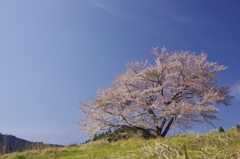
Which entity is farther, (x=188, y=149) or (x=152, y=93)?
(x=152, y=93)

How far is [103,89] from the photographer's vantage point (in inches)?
645

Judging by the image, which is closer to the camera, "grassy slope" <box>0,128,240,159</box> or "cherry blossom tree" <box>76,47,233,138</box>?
"grassy slope" <box>0,128,240,159</box>

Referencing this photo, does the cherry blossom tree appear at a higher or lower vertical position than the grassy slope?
higher

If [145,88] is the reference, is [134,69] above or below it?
above

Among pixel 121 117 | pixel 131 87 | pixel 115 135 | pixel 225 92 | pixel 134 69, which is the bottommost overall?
pixel 115 135

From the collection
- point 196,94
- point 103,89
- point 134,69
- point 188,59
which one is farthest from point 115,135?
point 188,59

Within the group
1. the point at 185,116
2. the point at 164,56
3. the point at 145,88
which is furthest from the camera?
the point at 145,88

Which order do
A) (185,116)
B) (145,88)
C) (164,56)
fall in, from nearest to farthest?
(185,116) < (164,56) < (145,88)

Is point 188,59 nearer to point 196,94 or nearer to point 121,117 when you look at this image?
point 196,94

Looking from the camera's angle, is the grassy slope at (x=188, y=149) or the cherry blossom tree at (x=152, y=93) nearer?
the grassy slope at (x=188, y=149)

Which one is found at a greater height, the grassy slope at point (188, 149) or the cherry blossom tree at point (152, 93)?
the cherry blossom tree at point (152, 93)

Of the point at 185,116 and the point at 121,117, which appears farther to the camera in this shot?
the point at 121,117

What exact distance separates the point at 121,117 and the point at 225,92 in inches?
312

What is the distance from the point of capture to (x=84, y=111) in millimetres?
16344
